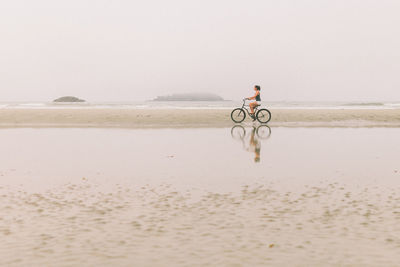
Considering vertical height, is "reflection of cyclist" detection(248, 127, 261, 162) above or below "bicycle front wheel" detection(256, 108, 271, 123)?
below

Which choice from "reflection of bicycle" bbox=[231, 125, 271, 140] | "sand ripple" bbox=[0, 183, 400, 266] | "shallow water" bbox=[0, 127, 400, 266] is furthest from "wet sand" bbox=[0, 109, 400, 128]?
"sand ripple" bbox=[0, 183, 400, 266]

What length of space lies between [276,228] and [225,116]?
3372cm

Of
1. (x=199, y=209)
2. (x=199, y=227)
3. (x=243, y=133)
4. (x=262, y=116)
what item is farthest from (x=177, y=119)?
(x=199, y=227)

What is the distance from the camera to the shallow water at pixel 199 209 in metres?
5.81

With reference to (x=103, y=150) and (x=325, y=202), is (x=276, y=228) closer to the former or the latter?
(x=325, y=202)

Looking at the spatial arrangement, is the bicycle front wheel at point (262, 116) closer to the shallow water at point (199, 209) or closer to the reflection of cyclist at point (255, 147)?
the reflection of cyclist at point (255, 147)

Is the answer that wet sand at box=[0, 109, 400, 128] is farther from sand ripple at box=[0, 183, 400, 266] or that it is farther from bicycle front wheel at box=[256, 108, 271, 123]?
sand ripple at box=[0, 183, 400, 266]

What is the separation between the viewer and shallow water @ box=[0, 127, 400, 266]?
581 cm

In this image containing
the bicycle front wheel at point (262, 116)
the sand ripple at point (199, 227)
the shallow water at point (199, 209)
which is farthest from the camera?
the bicycle front wheel at point (262, 116)

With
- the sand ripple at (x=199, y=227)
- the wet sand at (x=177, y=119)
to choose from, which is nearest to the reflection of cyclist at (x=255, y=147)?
the sand ripple at (x=199, y=227)

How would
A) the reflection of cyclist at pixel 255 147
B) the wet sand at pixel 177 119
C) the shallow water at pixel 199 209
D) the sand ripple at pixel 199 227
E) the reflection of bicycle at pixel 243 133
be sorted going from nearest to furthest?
the sand ripple at pixel 199 227 → the shallow water at pixel 199 209 → the reflection of cyclist at pixel 255 147 → the reflection of bicycle at pixel 243 133 → the wet sand at pixel 177 119

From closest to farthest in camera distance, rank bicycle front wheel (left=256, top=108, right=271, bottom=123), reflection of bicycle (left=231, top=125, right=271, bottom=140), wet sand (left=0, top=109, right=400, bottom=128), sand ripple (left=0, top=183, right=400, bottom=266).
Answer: sand ripple (left=0, top=183, right=400, bottom=266), reflection of bicycle (left=231, top=125, right=271, bottom=140), bicycle front wheel (left=256, top=108, right=271, bottom=123), wet sand (left=0, top=109, right=400, bottom=128)

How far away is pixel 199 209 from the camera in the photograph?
816cm

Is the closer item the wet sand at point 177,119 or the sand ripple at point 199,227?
the sand ripple at point 199,227
